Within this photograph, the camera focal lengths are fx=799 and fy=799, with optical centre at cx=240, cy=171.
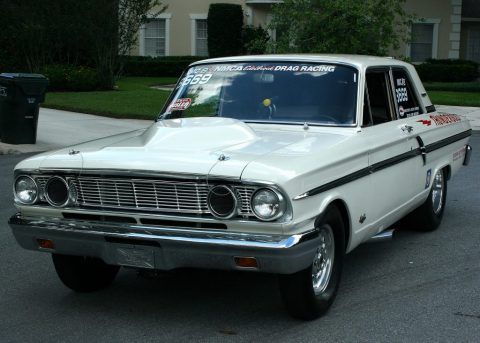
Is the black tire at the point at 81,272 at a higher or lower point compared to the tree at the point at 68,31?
lower

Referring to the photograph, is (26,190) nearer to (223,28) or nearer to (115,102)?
(115,102)

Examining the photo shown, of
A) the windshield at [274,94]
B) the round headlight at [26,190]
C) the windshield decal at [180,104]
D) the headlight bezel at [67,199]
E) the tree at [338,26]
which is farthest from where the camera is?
the tree at [338,26]

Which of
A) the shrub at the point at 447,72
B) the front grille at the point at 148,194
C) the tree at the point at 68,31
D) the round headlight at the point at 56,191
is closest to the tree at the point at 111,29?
the tree at the point at 68,31

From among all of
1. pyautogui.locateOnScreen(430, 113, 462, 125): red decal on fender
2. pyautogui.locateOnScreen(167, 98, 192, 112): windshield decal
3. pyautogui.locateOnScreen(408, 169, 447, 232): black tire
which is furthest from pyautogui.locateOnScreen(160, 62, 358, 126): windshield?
pyautogui.locateOnScreen(408, 169, 447, 232): black tire

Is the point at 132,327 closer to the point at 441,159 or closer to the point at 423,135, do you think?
the point at 423,135

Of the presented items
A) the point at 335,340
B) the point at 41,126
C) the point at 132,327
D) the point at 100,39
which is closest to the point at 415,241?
the point at 335,340

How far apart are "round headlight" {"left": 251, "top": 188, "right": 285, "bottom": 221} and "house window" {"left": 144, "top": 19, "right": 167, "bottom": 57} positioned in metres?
30.3

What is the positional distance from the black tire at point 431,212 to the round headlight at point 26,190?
3.78 meters

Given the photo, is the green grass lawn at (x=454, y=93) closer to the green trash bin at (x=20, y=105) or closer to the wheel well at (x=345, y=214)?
the green trash bin at (x=20, y=105)

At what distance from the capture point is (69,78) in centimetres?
2420

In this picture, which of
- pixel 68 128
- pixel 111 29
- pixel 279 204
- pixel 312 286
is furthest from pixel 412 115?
pixel 111 29

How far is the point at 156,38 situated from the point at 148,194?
3030 centimetres

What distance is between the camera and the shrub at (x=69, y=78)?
2408cm

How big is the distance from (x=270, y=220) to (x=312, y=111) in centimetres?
163
